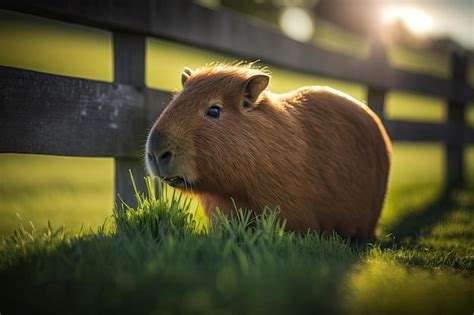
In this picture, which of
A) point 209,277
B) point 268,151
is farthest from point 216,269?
point 268,151

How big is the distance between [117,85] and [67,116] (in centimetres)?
46

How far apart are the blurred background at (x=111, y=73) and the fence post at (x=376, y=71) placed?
9 cm

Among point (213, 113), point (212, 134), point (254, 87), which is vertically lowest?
point (212, 134)

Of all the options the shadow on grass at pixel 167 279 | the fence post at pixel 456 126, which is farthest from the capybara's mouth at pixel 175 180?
the fence post at pixel 456 126

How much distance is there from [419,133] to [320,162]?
4.00 metres

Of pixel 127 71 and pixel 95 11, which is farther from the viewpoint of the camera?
pixel 127 71

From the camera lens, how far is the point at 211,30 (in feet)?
13.5

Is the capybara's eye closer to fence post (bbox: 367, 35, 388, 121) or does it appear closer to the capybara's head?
the capybara's head

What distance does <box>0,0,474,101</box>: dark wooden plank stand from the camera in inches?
125

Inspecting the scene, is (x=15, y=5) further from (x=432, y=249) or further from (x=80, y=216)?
(x=432, y=249)

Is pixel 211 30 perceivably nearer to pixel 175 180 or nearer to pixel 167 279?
pixel 175 180

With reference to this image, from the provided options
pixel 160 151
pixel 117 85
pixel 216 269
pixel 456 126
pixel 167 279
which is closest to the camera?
pixel 167 279

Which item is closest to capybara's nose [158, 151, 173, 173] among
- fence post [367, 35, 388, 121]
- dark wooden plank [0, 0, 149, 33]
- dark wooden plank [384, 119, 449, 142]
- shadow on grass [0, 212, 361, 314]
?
shadow on grass [0, 212, 361, 314]

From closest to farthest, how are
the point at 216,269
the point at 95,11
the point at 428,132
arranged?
the point at 216,269, the point at 95,11, the point at 428,132
